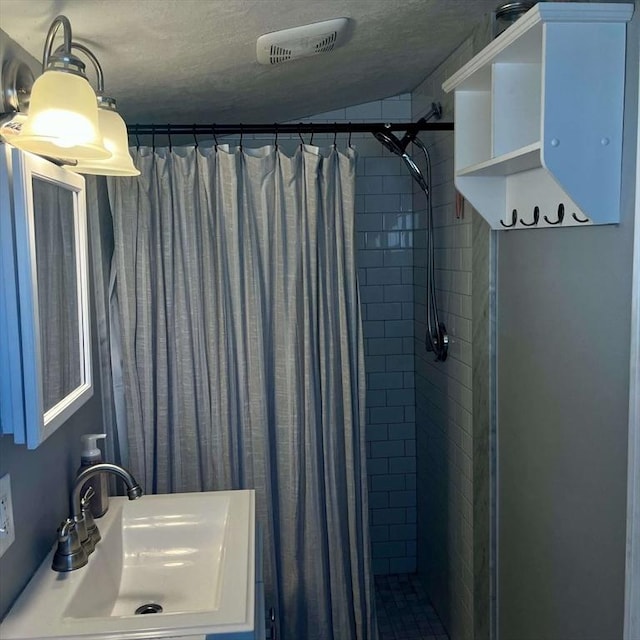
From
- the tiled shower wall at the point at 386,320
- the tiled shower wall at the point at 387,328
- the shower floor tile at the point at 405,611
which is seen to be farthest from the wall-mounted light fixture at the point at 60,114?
the shower floor tile at the point at 405,611

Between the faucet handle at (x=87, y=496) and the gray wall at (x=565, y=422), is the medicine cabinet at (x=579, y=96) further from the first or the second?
the faucet handle at (x=87, y=496)

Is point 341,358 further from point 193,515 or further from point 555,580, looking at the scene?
point 555,580

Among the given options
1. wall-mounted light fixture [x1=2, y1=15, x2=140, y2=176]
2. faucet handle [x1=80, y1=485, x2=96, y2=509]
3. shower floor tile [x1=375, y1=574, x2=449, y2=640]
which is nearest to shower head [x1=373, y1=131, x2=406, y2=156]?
wall-mounted light fixture [x1=2, y1=15, x2=140, y2=176]

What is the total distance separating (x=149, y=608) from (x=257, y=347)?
96 cm

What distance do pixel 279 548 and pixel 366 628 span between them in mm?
460

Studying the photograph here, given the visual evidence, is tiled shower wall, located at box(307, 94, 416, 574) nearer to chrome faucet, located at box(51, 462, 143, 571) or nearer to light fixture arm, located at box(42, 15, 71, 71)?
chrome faucet, located at box(51, 462, 143, 571)

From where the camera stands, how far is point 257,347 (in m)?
2.34

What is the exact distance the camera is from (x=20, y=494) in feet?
4.86

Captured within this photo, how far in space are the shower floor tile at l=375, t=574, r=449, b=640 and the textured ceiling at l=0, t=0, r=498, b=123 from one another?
2351 millimetres

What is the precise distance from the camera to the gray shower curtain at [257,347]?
89.9 inches

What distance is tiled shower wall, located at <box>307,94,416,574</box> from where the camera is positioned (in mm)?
3260

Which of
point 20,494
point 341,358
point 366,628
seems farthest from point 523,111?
point 366,628

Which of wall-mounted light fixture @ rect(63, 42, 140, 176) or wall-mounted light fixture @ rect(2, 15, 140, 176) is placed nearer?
wall-mounted light fixture @ rect(2, 15, 140, 176)

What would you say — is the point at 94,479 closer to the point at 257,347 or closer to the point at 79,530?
the point at 79,530
